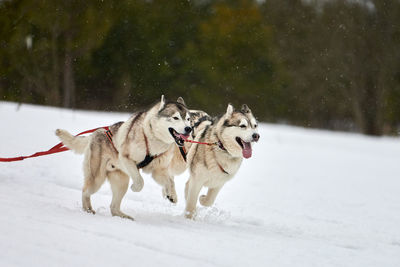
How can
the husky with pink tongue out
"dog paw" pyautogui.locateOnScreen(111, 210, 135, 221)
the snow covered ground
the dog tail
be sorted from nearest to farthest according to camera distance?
the snow covered ground → "dog paw" pyautogui.locateOnScreen(111, 210, 135, 221) → the husky with pink tongue out → the dog tail

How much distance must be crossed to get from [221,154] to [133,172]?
1.27m

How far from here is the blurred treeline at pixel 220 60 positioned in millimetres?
27047

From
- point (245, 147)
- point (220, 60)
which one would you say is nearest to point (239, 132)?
point (245, 147)

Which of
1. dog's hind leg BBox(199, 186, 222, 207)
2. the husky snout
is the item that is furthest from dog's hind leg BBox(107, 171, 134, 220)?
the husky snout

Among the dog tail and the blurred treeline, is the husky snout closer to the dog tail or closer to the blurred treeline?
the dog tail

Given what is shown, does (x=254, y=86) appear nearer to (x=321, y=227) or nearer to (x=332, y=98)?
(x=332, y=98)

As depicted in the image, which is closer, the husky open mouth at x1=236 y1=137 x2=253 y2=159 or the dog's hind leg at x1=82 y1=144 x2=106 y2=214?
the dog's hind leg at x1=82 y1=144 x2=106 y2=214

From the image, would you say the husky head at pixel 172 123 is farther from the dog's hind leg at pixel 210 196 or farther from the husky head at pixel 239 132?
the dog's hind leg at pixel 210 196

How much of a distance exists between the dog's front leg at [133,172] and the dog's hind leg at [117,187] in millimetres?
325

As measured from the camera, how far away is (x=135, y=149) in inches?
213

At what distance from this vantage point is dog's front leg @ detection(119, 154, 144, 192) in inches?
212

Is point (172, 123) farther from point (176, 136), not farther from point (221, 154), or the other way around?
point (221, 154)

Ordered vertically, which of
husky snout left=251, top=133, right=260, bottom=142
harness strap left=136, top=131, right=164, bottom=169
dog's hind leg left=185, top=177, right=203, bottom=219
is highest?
husky snout left=251, top=133, right=260, bottom=142

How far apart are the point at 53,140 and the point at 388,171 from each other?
932 centimetres
